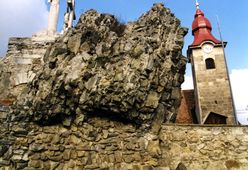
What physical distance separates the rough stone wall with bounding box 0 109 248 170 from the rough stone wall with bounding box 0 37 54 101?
1.45 metres

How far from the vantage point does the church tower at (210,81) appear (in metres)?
16.5

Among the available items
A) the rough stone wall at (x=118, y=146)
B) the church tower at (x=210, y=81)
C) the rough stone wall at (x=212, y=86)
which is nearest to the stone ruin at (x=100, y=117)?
the rough stone wall at (x=118, y=146)

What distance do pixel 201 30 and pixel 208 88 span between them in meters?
6.04

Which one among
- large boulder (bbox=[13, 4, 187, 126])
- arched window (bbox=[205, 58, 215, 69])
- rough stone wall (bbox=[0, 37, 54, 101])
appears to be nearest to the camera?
large boulder (bbox=[13, 4, 187, 126])

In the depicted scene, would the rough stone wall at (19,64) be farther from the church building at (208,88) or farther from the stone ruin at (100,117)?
the church building at (208,88)

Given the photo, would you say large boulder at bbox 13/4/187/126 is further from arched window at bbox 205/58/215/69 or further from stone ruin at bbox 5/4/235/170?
arched window at bbox 205/58/215/69

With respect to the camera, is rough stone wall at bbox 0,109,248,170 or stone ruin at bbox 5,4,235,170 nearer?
rough stone wall at bbox 0,109,248,170

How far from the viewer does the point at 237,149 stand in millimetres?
7219

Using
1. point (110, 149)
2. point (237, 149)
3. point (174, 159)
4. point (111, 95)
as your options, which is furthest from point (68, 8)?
point (237, 149)

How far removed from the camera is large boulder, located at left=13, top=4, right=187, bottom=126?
7234mm

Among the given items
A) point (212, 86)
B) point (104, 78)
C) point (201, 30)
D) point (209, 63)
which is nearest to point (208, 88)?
point (212, 86)

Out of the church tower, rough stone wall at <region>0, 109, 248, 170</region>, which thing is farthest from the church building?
rough stone wall at <region>0, 109, 248, 170</region>

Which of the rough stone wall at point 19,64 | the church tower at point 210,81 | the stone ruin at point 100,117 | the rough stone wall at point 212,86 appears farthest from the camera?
the rough stone wall at point 212,86

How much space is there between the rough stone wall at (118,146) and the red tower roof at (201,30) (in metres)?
13.8
